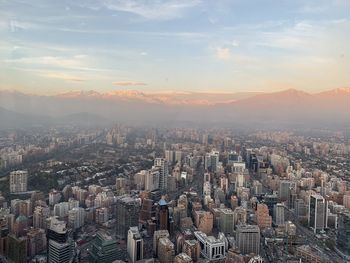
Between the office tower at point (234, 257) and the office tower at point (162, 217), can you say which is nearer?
the office tower at point (234, 257)

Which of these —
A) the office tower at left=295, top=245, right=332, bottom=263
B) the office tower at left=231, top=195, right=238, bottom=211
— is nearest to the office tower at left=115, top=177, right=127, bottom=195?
the office tower at left=231, top=195, right=238, bottom=211

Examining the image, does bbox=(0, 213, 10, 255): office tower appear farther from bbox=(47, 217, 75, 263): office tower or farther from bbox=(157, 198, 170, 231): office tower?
bbox=(157, 198, 170, 231): office tower

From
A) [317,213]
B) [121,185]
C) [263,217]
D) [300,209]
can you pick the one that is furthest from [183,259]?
[121,185]

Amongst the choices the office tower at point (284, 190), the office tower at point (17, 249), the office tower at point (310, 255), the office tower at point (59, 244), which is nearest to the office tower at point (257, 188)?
the office tower at point (284, 190)

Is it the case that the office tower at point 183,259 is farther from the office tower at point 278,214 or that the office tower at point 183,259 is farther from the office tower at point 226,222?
the office tower at point 278,214

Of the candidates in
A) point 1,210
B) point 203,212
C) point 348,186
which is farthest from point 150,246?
point 348,186
